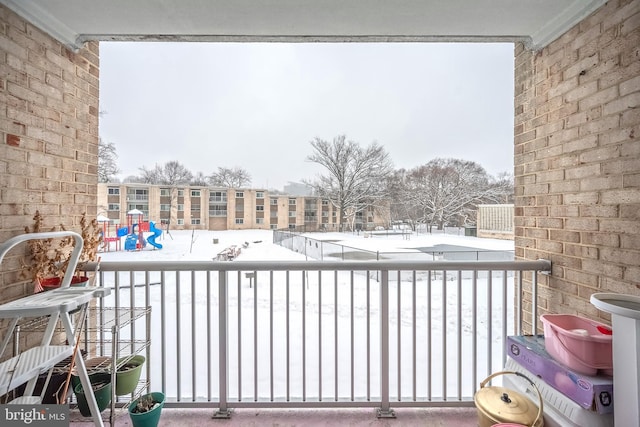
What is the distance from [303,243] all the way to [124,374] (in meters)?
4.69

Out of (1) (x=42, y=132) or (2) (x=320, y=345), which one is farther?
(2) (x=320, y=345)

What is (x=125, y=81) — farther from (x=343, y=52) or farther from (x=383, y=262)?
(x=383, y=262)

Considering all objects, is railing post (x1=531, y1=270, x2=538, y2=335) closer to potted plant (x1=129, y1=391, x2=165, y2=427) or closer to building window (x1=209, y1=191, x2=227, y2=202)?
potted plant (x1=129, y1=391, x2=165, y2=427)

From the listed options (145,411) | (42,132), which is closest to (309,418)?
(145,411)

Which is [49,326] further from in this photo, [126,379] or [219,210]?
[219,210]

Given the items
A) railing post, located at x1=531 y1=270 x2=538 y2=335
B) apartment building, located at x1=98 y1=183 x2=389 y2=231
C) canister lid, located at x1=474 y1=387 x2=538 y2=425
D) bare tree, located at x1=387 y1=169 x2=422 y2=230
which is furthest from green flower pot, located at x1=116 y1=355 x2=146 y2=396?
bare tree, located at x1=387 y1=169 x2=422 y2=230

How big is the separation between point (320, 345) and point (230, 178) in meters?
5.37

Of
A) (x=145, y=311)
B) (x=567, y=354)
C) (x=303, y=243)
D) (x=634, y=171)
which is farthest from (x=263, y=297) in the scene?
(x=634, y=171)

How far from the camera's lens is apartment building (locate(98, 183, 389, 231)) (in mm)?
5078

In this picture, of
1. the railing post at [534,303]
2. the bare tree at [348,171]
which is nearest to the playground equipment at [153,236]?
the bare tree at [348,171]

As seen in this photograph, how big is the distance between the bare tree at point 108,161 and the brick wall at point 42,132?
197 centimetres

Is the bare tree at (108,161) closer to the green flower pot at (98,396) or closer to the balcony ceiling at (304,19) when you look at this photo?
the balcony ceiling at (304,19)

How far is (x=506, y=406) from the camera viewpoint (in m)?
1.26

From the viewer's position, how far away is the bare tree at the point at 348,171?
250 inches
